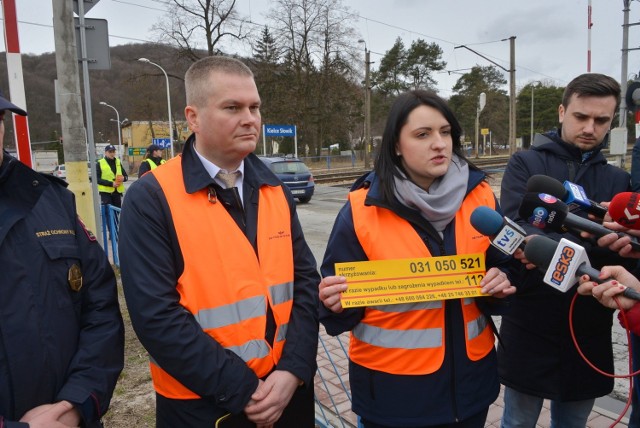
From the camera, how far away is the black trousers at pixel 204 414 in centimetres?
198

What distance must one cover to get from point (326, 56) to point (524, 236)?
4161cm

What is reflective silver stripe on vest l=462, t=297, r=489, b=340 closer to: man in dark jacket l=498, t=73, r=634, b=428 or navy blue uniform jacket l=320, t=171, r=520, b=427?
navy blue uniform jacket l=320, t=171, r=520, b=427

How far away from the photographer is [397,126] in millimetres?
2197

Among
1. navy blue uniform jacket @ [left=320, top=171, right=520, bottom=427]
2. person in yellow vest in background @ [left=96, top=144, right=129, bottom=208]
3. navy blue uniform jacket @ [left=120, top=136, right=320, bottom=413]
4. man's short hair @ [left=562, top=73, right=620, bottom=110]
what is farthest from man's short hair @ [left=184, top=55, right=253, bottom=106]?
person in yellow vest in background @ [left=96, top=144, right=129, bottom=208]

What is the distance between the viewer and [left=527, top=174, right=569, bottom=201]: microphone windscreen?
2.08 m

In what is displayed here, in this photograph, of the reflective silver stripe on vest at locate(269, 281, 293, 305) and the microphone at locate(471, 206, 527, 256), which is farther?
the reflective silver stripe on vest at locate(269, 281, 293, 305)

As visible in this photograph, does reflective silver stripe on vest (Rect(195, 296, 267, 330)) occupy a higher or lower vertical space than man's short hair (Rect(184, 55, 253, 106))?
lower

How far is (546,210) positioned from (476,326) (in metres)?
0.58

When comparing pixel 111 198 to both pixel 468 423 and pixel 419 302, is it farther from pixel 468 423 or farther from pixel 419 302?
pixel 468 423

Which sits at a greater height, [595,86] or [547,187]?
[595,86]

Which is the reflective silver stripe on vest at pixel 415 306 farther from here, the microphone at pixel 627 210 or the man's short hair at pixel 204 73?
the man's short hair at pixel 204 73

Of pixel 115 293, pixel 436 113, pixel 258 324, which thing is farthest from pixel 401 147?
pixel 115 293

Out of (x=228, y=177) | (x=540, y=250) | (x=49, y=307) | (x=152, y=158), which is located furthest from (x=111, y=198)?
(x=540, y=250)

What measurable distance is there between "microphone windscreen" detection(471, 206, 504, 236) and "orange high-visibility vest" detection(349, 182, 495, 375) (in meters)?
0.22
